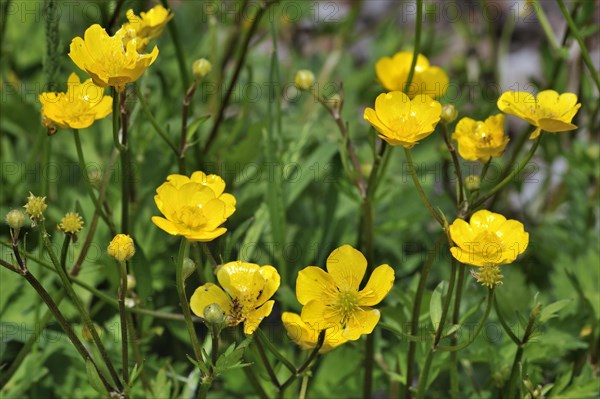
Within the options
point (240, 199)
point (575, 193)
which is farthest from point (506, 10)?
point (240, 199)

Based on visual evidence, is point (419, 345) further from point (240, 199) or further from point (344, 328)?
point (240, 199)

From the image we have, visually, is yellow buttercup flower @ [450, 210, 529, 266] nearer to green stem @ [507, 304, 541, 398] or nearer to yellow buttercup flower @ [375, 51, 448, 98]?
green stem @ [507, 304, 541, 398]

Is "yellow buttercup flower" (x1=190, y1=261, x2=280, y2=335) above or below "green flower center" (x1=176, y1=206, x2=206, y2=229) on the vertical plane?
below

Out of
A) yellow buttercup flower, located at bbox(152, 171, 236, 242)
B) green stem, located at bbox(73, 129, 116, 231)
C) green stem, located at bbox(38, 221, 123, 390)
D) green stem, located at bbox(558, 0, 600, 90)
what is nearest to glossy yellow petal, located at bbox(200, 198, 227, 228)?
yellow buttercup flower, located at bbox(152, 171, 236, 242)

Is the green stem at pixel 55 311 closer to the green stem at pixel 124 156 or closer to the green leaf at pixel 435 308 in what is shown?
the green stem at pixel 124 156

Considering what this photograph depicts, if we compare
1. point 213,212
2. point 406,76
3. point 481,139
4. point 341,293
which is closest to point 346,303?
point 341,293

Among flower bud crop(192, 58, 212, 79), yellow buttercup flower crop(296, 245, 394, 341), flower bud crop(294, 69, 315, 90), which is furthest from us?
flower bud crop(294, 69, 315, 90)
